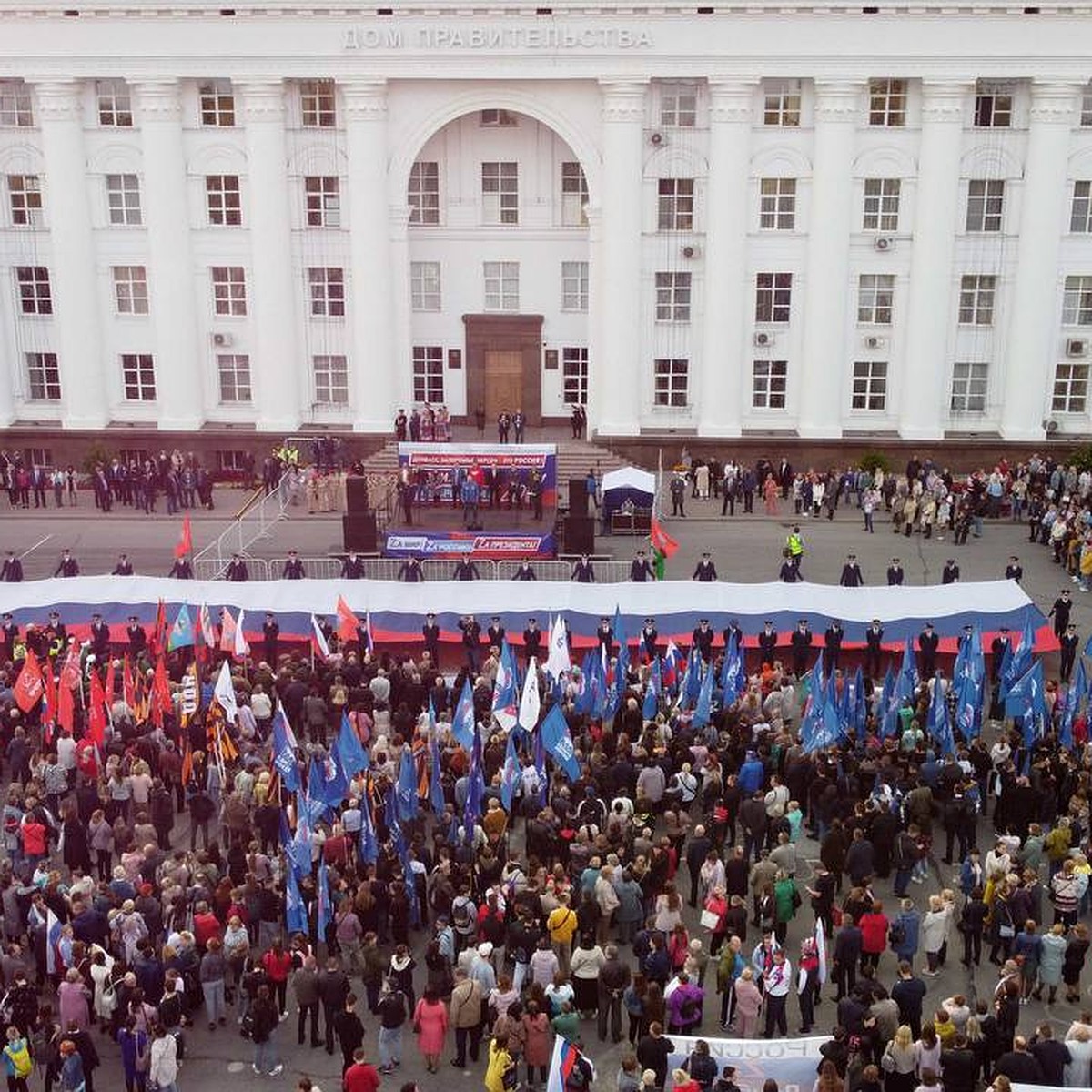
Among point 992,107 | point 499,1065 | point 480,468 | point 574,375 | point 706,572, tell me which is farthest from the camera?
point 574,375

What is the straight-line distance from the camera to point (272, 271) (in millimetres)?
47219

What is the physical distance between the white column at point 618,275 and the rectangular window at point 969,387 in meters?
10.4

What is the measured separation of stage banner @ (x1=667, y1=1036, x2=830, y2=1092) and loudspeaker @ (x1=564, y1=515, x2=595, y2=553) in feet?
74.7

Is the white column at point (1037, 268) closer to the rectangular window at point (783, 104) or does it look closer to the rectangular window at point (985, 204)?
the rectangular window at point (985, 204)

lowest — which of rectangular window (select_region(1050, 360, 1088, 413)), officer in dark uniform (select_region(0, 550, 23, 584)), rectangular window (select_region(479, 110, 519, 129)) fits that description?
officer in dark uniform (select_region(0, 550, 23, 584))

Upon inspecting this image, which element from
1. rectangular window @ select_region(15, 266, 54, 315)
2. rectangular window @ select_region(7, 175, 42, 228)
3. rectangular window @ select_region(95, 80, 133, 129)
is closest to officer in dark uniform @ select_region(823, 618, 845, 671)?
rectangular window @ select_region(95, 80, 133, 129)

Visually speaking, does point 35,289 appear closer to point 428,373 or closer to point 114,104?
point 114,104

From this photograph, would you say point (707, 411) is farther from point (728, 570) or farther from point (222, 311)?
point (222, 311)

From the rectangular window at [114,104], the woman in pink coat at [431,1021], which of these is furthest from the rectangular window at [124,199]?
the woman in pink coat at [431,1021]

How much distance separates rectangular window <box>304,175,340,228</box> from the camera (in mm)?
47438

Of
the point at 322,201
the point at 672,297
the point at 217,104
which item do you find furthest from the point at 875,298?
the point at 217,104

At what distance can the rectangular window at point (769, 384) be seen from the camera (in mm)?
47844

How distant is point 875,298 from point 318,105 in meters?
19.5

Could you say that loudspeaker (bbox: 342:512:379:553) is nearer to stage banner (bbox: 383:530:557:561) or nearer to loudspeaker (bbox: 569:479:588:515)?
stage banner (bbox: 383:530:557:561)
